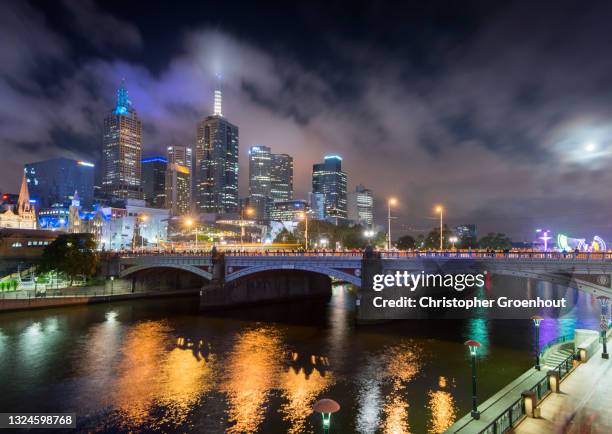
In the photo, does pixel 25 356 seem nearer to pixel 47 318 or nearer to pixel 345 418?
pixel 47 318

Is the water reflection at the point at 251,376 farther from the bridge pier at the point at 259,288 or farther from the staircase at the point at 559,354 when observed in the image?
the staircase at the point at 559,354

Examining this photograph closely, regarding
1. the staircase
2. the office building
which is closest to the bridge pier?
the staircase

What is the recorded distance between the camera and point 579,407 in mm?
18141

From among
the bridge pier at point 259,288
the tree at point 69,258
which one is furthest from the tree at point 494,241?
the tree at point 69,258

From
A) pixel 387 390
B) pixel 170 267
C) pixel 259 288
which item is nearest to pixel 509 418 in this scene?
pixel 387 390

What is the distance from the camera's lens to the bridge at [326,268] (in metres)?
38.9

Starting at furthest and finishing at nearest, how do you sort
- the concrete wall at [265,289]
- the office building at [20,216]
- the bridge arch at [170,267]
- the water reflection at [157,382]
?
the office building at [20,216]
the bridge arch at [170,267]
the concrete wall at [265,289]
the water reflection at [157,382]

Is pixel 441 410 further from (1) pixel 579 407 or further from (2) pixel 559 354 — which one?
(2) pixel 559 354

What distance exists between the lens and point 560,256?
1612 inches

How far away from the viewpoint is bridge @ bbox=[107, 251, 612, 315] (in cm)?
3891

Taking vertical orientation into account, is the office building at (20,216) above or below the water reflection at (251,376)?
above

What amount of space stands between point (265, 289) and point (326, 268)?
2263cm

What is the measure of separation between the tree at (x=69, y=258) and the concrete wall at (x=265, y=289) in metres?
28.1

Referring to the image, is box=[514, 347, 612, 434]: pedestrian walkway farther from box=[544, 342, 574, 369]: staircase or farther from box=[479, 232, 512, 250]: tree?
box=[479, 232, 512, 250]: tree
